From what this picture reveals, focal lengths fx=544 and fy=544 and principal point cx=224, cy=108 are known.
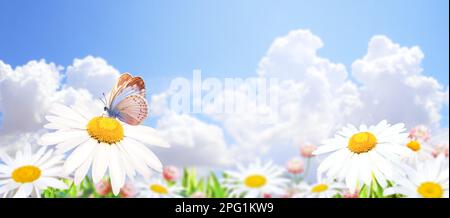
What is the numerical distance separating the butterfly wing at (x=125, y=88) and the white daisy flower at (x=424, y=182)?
0.46 meters

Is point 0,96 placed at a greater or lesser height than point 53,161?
greater

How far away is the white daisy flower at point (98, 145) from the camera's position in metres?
0.83

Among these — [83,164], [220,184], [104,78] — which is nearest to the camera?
[83,164]

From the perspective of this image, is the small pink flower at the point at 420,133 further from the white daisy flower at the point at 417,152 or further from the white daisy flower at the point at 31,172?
the white daisy flower at the point at 31,172

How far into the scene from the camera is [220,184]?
3.51 ft

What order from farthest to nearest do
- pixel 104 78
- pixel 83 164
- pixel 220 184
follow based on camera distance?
pixel 220 184
pixel 104 78
pixel 83 164

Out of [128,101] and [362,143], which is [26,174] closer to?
[128,101]

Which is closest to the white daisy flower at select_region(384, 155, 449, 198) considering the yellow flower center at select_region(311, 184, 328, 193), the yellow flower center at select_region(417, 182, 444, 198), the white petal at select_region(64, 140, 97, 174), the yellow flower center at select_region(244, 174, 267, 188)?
the yellow flower center at select_region(417, 182, 444, 198)

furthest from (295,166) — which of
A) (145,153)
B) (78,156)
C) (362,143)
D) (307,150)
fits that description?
(78,156)
